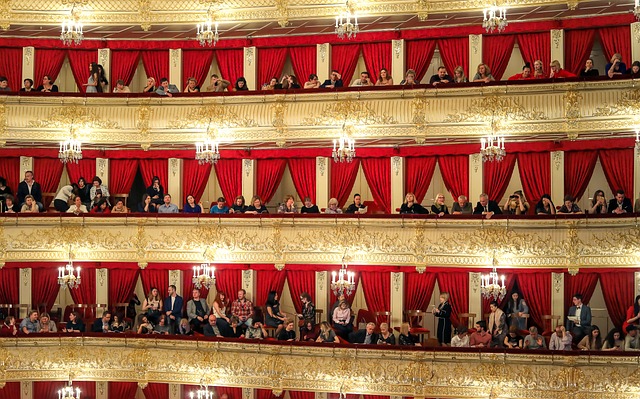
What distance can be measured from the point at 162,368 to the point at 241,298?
7.94 ft

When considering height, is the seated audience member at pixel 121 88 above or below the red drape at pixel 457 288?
above

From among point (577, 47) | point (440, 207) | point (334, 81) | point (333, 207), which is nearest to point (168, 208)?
point (333, 207)

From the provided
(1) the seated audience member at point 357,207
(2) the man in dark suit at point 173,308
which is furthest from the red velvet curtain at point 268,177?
(2) the man in dark suit at point 173,308

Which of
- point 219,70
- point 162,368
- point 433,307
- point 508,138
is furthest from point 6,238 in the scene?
point 508,138

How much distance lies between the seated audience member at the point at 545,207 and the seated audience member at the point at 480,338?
8.67ft

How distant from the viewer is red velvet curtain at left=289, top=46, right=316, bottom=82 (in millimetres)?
24156

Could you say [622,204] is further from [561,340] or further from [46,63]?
[46,63]

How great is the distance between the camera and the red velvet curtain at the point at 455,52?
2314 cm

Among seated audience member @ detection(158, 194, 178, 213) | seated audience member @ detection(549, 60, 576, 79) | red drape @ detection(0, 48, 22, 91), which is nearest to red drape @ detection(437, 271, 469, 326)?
seated audience member @ detection(549, 60, 576, 79)

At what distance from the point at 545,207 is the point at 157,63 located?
10.6 metres

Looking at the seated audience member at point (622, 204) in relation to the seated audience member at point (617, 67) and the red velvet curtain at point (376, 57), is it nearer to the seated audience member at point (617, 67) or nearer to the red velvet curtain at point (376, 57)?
the seated audience member at point (617, 67)

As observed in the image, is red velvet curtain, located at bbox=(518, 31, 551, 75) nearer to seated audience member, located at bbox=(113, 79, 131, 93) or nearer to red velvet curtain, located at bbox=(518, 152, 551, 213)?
red velvet curtain, located at bbox=(518, 152, 551, 213)

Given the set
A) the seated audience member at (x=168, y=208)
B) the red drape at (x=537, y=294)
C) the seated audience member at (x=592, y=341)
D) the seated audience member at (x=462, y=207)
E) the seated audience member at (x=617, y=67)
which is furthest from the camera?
the seated audience member at (x=168, y=208)

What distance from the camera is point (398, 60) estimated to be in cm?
2345
